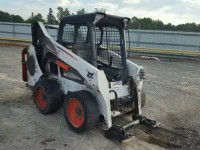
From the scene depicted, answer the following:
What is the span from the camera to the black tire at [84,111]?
180 inches

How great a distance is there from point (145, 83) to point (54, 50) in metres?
4.79

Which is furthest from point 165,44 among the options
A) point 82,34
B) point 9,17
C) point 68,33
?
point 9,17

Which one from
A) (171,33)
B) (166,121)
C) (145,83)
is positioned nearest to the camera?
(166,121)

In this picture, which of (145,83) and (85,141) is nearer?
(85,141)

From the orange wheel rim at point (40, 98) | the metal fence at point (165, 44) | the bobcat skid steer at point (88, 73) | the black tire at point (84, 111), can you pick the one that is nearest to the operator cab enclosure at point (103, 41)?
the bobcat skid steer at point (88, 73)

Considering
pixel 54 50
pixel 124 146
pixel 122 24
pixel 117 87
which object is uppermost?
pixel 122 24

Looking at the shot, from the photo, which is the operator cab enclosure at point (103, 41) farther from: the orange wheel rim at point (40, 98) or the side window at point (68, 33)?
the orange wheel rim at point (40, 98)

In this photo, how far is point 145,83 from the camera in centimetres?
937

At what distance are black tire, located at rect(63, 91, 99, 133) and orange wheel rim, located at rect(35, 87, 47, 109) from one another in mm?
1006

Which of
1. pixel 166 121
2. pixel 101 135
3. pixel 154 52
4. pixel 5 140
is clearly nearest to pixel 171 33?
pixel 154 52

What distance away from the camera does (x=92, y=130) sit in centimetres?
502

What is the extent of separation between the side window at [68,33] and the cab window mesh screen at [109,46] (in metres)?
0.54

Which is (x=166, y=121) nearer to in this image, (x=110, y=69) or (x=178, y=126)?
(x=178, y=126)

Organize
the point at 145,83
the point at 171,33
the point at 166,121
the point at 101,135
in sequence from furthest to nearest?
the point at 171,33
the point at 145,83
the point at 166,121
the point at 101,135
